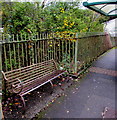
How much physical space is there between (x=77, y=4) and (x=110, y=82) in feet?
18.1

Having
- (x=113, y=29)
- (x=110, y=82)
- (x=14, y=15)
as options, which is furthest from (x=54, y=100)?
(x=113, y=29)

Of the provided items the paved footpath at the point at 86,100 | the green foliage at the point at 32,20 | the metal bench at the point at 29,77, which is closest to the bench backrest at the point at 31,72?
the metal bench at the point at 29,77

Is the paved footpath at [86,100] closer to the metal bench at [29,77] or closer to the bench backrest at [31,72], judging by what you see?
the metal bench at [29,77]

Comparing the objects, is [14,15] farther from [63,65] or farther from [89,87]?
[89,87]

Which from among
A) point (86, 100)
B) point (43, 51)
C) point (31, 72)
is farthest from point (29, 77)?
point (86, 100)

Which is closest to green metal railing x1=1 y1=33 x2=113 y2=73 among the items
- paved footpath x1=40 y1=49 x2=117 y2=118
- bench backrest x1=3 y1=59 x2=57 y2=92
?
bench backrest x1=3 y1=59 x2=57 y2=92

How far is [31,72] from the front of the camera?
152 inches

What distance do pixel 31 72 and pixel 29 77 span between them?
200mm

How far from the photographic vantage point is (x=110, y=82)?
5.04m

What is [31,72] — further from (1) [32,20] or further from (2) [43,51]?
(1) [32,20]

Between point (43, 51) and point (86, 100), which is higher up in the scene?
point (43, 51)

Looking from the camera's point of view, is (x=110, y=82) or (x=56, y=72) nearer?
(x=56, y=72)

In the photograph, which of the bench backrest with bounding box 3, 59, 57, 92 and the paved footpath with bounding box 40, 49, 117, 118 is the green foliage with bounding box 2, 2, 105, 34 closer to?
the bench backrest with bounding box 3, 59, 57, 92

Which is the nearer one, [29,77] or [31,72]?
[29,77]
